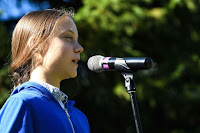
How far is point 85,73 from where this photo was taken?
15.5 ft

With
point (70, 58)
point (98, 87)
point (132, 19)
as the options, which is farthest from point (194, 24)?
point (70, 58)

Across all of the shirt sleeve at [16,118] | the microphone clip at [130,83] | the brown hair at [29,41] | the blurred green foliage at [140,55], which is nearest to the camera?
the shirt sleeve at [16,118]

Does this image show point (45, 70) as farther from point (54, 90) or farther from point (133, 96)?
point (133, 96)

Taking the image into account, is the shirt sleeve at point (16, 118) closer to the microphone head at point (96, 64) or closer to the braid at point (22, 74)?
the braid at point (22, 74)

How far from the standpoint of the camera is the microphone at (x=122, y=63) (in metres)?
1.55

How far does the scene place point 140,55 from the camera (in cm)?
470

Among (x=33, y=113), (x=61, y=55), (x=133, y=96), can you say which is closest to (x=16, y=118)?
(x=33, y=113)

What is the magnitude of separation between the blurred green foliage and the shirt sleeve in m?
2.57

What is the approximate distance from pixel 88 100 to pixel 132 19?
1.22 metres

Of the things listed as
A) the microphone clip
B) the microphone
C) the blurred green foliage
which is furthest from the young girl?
the blurred green foliage

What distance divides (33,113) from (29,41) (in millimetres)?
372

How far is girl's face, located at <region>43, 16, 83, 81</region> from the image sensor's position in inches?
64.1

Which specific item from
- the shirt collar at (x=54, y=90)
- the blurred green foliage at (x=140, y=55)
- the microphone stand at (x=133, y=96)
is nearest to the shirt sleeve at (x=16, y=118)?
the shirt collar at (x=54, y=90)

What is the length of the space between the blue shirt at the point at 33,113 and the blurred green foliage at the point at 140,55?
2.46 m
